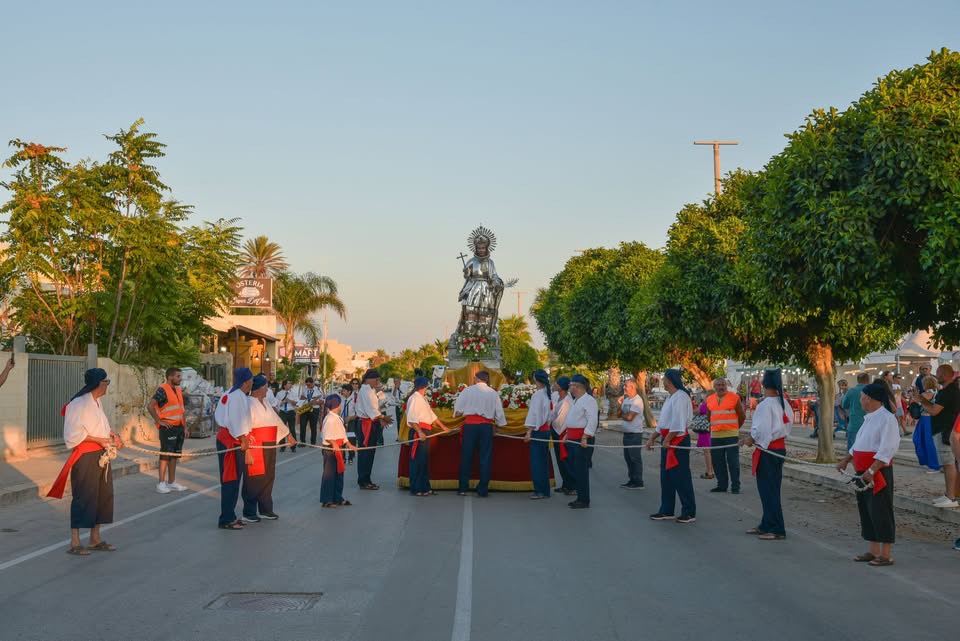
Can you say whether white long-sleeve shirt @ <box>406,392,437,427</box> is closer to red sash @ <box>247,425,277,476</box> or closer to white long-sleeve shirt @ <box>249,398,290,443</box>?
white long-sleeve shirt @ <box>249,398,290,443</box>

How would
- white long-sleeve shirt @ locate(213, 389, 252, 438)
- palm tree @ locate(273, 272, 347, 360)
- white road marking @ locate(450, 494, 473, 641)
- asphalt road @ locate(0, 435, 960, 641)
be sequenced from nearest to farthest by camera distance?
1. white road marking @ locate(450, 494, 473, 641)
2. asphalt road @ locate(0, 435, 960, 641)
3. white long-sleeve shirt @ locate(213, 389, 252, 438)
4. palm tree @ locate(273, 272, 347, 360)

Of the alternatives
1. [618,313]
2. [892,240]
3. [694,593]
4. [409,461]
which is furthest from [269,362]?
[694,593]

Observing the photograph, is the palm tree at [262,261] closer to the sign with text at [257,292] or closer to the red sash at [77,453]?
the sign with text at [257,292]

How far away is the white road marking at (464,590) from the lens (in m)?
6.61

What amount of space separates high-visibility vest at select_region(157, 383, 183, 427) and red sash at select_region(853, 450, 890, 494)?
9996 millimetres

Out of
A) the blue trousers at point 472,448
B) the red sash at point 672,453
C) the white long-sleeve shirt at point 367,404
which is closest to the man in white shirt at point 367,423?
the white long-sleeve shirt at point 367,404

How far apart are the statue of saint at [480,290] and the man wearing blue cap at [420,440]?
1515cm

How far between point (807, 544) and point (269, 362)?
174 feet

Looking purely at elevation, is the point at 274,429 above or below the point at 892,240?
below

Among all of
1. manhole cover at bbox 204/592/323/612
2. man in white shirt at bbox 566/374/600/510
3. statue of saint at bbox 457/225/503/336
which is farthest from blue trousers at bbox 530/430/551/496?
statue of saint at bbox 457/225/503/336

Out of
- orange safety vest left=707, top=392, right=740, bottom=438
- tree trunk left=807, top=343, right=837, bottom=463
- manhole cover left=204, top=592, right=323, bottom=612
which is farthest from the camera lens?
tree trunk left=807, top=343, right=837, bottom=463

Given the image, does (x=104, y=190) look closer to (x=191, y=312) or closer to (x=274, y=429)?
(x=191, y=312)

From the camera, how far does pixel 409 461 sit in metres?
15.6

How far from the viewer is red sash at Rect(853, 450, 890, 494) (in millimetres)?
9055
